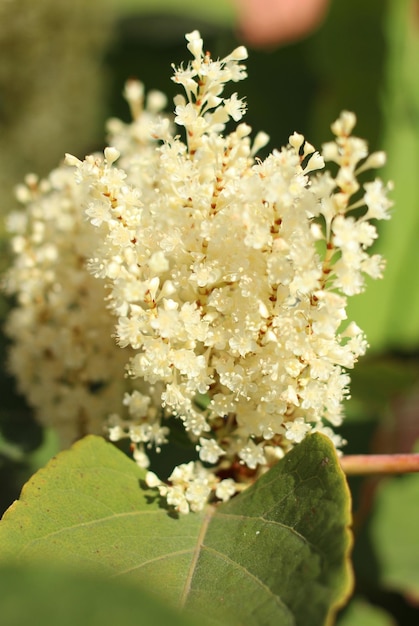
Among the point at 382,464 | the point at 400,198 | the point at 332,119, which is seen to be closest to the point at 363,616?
the point at 382,464

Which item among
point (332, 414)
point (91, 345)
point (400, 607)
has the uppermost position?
point (91, 345)

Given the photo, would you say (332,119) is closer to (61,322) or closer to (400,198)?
(400,198)

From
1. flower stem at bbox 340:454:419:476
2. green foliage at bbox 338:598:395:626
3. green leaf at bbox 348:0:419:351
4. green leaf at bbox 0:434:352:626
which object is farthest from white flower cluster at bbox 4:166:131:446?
green leaf at bbox 348:0:419:351

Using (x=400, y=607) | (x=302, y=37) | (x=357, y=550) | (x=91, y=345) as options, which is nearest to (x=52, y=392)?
(x=91, y=345)

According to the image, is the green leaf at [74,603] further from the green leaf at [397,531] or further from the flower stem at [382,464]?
the green leaf at [397,531]

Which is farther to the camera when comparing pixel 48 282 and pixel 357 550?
pixel 357 550

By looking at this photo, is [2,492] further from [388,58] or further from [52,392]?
[388,58]
